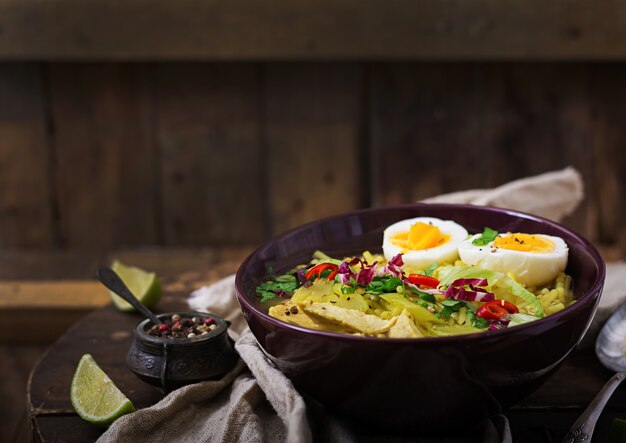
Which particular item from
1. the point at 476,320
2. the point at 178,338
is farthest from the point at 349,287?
the point at 178,338

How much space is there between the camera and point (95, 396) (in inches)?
69.2

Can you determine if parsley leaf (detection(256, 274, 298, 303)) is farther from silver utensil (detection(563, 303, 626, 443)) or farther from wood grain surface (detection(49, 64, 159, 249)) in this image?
wood grain surface (detection(49, 64, 159, 249))

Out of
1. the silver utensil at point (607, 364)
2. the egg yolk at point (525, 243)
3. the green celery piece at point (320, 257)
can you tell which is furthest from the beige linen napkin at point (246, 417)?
the egg yolk at point (525, 243)

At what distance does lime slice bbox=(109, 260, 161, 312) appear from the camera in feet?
7.47

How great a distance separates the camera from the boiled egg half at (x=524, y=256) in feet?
5.81

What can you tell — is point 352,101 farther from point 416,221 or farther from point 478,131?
point 416,221

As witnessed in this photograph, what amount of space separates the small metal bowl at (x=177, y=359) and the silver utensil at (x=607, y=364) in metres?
0.71

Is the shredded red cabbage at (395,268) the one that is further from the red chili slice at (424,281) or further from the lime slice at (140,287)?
the lime slice at (140,287)

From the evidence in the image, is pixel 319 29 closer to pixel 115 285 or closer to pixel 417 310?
pixel 115 285

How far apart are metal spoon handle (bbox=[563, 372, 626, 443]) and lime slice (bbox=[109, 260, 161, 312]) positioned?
1.17 meters

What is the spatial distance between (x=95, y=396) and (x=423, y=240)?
30.9 inches

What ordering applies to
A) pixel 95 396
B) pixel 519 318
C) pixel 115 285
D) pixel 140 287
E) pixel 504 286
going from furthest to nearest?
1. pixel 140 287
2. pixel 115 285
3. pixel 95 396
4. pixel 504 286
5. pixel 519 318

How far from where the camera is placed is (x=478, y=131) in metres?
3.72

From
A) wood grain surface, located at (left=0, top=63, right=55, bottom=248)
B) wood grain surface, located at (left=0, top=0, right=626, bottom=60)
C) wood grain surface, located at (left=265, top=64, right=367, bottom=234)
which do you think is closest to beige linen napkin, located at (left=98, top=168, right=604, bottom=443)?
wood grain surface, located at (left=0, top=0, right=626, bottom=60)
